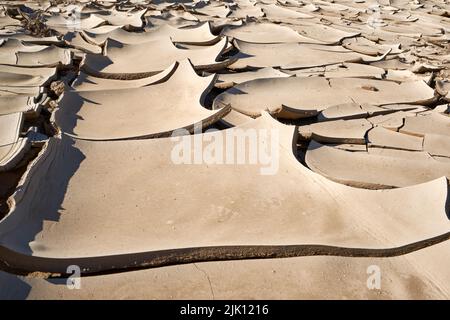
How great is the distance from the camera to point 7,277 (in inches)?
44.9

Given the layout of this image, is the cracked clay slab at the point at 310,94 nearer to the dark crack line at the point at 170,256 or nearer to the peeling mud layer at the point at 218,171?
the peeling mud layer at the point at 218,171

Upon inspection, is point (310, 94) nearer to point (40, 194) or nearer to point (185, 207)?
point (185, 207)

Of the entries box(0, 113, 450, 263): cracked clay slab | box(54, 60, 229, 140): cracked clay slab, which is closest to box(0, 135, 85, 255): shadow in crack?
box(0, 113, 450, 263): cracked clay slab

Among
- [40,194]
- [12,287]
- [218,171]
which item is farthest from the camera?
[218,171]

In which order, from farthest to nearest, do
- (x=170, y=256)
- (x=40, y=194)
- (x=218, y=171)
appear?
(x=218, y=171), (x=40, y=194), (x=170, y=256)

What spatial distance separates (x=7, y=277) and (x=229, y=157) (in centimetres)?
99

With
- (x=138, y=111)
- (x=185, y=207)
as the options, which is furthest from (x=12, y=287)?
(x=138, y=111)

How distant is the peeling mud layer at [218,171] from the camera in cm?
123

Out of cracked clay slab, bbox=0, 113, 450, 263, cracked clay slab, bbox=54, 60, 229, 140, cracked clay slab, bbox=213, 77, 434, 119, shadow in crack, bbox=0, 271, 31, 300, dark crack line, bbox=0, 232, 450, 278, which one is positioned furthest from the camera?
cracked clay slab, bbox=213, 77, 434, 119

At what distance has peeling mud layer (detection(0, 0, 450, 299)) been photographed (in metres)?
1.23

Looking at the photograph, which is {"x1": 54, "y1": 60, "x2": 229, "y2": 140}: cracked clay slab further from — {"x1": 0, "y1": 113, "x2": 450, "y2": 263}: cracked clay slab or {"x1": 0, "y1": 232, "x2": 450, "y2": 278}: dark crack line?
{"x1": 0, "y1": 232, "x2": 450, "y2": 278}: dark crack line

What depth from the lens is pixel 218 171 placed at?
1.72 meters
